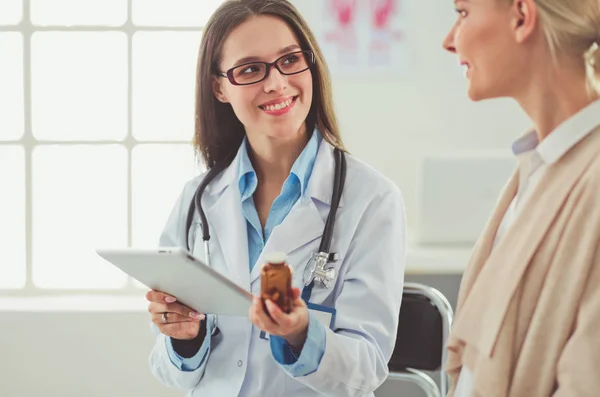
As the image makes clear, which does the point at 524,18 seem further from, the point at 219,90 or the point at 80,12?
the point at 80,12

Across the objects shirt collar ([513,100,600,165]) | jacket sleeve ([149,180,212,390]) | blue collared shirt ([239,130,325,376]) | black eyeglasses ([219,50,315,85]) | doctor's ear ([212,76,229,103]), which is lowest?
jacket sleeve ([149,180,212,390])

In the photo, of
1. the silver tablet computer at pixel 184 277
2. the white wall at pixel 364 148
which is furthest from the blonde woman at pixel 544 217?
the white wall at pixel 364 148

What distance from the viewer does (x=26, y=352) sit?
3.46m

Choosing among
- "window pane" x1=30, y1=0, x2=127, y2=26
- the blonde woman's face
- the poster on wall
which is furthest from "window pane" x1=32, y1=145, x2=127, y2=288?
the blonde woman's face

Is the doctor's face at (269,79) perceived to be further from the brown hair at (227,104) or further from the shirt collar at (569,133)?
the shirt collar at (569,133)

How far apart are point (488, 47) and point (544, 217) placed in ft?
0.75

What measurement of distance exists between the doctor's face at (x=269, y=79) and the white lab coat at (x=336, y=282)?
0.14 meters

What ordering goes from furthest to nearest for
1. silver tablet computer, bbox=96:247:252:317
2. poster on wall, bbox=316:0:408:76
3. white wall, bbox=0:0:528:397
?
poster on wall, bbox=316:0:408:76
white wall, bbox=0:0:528:397
silver tablet computer, bbox=96:247:252:317

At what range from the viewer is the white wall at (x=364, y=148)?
3.46 meters

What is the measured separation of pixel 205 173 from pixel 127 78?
1.76 m

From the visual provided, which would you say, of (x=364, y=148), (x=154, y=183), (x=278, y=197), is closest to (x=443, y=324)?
(x=278, y=197)

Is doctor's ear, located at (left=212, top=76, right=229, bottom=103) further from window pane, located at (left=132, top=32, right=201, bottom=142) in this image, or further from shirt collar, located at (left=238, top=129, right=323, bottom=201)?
window pane, located at (left=132, top=32, right=201, bottom=142)

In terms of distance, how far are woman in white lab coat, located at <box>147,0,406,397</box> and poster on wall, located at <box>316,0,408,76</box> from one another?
184 cm

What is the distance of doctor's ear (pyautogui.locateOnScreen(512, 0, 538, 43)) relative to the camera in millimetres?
938
